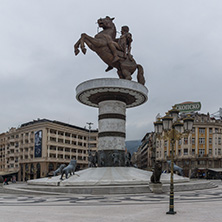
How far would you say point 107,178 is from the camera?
92.2ft

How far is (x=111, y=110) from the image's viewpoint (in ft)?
111

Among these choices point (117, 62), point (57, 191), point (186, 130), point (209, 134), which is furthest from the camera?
point (209, 134)

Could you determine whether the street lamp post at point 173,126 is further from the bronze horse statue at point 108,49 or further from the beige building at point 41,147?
the beige building at point 41,147

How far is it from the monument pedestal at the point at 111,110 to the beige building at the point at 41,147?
45.9m

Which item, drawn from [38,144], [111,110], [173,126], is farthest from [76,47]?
[38,144]

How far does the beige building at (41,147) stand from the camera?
8225 cm

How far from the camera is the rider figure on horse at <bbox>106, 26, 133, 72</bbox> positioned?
34812 mm

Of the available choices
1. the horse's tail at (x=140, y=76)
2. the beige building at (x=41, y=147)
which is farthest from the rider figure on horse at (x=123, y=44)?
the beige building at (x=41, y=147)

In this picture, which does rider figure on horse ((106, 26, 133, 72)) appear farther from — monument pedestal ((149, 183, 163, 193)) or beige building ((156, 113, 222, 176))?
beige building ((156, 113, 222, 176))

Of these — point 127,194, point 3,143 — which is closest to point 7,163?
point 3,143

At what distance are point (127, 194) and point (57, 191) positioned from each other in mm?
5533

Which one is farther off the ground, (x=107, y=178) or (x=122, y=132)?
(x=122, y=132)

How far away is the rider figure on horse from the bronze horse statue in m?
0.26

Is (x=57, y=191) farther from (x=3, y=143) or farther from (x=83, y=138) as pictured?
(x=3, y=143)
